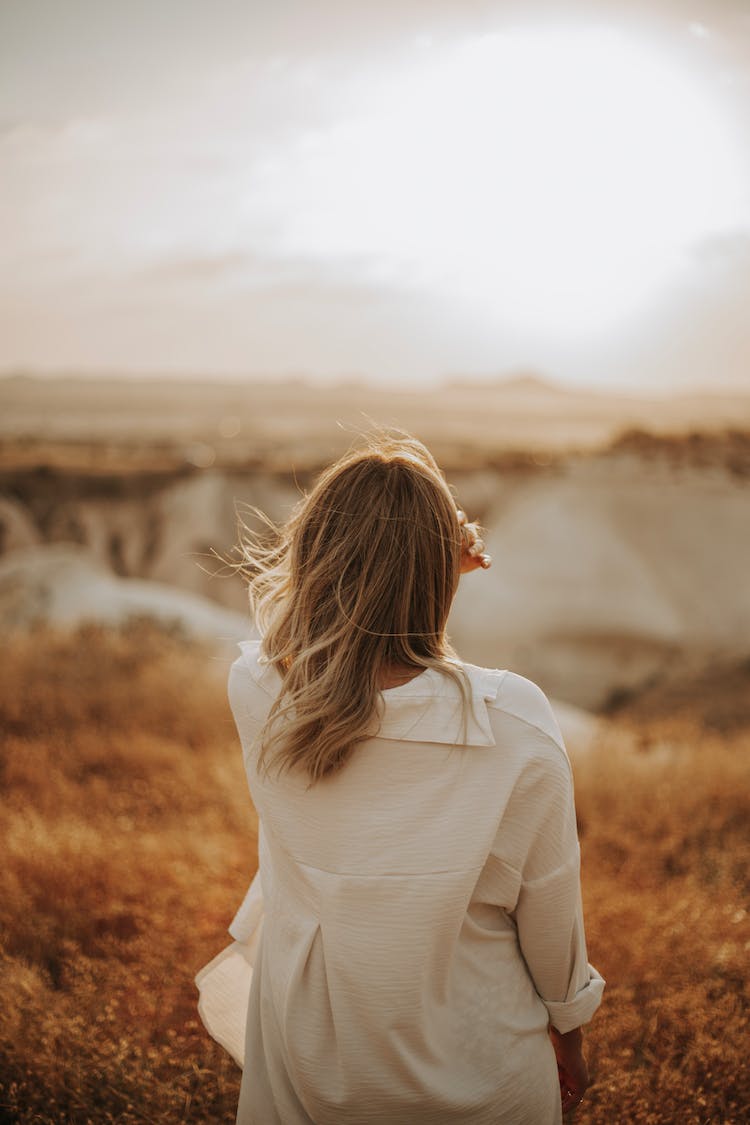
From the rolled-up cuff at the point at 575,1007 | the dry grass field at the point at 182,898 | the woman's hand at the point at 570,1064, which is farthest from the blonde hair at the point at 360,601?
the dry grass field at the point at 182,898

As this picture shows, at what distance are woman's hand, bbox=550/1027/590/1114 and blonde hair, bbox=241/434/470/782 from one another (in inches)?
31.9

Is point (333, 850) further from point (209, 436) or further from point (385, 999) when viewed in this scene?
point (209, 436)

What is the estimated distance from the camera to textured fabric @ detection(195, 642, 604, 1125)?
54.6 inches

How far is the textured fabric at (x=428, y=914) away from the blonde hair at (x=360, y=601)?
6 centimetres

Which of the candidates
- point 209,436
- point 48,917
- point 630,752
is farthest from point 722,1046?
point 209,436

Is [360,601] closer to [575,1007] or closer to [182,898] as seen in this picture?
[575,1007]

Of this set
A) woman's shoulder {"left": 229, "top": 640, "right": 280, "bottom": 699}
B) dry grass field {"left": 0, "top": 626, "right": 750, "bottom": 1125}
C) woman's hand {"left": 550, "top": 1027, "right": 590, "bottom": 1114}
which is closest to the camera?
woman's shoulder {"left": 229, "top": 640, "right": 280, "bottom": 699}

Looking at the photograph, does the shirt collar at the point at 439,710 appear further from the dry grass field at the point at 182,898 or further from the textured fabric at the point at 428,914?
the dry grass field at the point at 182,898

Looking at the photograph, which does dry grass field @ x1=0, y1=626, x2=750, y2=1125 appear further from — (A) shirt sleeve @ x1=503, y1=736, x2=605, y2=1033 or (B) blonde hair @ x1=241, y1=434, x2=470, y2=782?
(B) blonde hair @ x1=241, y1=434, x2=470, y2=782

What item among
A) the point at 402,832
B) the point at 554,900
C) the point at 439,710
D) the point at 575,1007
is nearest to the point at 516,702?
the point at 439,710

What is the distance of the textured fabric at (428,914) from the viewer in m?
1.39

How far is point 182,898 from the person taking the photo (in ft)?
11.7

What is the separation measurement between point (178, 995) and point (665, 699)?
755cm

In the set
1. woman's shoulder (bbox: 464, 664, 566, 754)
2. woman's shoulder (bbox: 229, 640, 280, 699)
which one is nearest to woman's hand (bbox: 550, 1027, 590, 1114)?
woman's shoulder (bbox: 464, 664, 566, 754)
